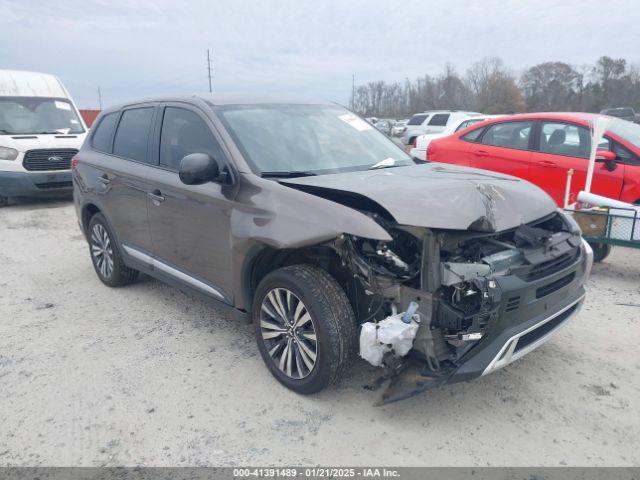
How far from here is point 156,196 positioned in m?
4.18

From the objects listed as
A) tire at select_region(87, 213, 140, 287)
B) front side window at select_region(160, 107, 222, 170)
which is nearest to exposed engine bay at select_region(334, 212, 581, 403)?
front side window at select_region(160, 107, 222, 170)

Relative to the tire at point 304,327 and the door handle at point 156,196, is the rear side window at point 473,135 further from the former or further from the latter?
the tire at point 304,327

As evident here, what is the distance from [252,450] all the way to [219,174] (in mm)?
1745

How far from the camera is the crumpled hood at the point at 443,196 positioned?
2885 millimetres

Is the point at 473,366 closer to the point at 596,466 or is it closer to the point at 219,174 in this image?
the point at 596,466

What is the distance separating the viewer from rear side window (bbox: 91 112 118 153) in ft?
16.8

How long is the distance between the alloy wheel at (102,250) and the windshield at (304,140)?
2159mm

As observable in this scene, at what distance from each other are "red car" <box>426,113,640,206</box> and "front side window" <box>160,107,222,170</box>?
4.40 m

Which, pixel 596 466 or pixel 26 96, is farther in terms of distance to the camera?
pixel 26 96

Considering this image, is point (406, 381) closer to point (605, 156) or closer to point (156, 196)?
point (156, 196)

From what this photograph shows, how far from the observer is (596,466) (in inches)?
104

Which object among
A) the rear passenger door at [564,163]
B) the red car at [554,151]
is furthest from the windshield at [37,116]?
the rear passenger door at [564,163]

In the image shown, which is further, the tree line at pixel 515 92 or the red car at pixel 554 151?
the tree line at pixel 515 92

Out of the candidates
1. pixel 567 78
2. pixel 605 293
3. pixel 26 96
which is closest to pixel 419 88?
pixel 567 78
